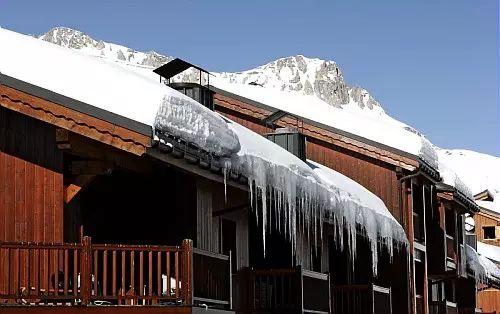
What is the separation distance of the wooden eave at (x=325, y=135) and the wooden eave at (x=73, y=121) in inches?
515

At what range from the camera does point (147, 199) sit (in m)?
17.0

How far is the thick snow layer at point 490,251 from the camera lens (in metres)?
49.7

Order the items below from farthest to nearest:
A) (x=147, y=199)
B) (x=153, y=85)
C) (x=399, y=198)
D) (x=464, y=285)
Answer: (x=464, y=285) < (x=399, y=198) < (x=147, y=199) < (x=153, y=85)

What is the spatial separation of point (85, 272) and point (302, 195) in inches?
242

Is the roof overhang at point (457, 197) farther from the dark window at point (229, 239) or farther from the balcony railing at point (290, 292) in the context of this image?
the dark window at point (229, 239)

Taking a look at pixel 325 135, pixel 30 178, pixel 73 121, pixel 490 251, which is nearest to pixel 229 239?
pixel 30 178

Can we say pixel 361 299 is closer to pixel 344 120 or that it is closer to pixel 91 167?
pixel 344 120

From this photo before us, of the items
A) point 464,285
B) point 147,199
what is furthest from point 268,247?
point 464,285

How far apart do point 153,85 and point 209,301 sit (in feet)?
10.2

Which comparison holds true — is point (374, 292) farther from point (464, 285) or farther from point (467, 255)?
point (464, 285)

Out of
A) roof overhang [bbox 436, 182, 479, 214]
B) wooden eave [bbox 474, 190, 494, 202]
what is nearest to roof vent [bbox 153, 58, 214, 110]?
roof overhang [bbox 436, 182, 479, 214]

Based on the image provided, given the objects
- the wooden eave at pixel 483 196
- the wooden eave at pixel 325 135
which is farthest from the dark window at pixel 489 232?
the wooden eave at pixel 325 135

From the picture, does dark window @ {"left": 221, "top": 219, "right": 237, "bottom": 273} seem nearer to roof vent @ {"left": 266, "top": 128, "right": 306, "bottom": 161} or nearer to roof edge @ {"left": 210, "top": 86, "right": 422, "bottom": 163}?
roof vent @ {"left": 266, "top": 128, "right": 306, "bottom": 161}

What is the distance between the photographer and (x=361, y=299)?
76.2ft
